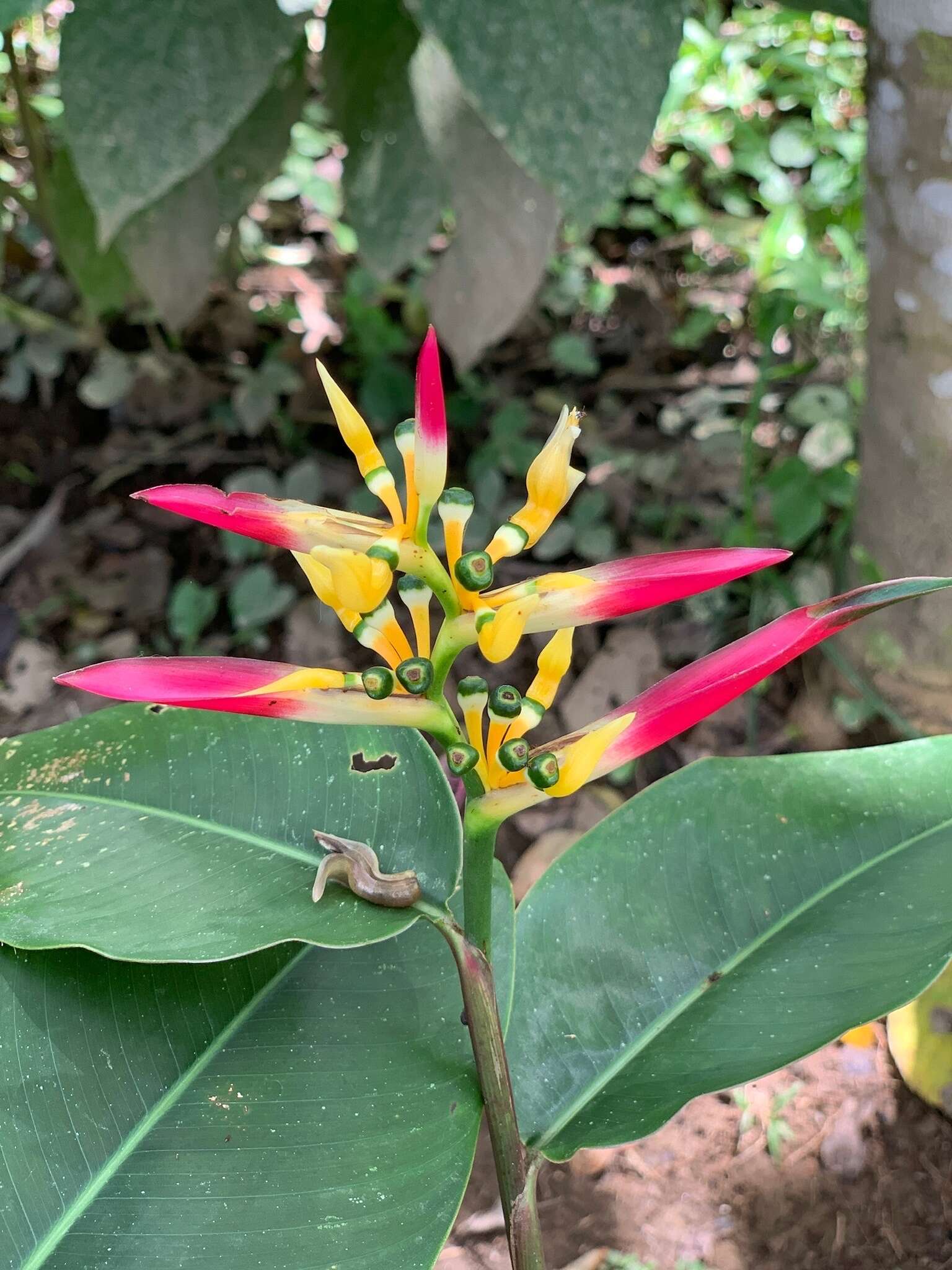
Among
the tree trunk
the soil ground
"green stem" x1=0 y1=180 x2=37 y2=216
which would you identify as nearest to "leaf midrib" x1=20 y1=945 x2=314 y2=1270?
the soil ground

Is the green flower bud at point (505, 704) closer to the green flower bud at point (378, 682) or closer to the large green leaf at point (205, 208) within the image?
the green flower bud at point (378, 682)

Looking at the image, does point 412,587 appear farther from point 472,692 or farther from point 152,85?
point 152,85

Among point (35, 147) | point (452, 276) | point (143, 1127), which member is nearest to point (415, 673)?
point (143, 1127)

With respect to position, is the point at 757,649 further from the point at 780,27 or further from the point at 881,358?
the point at 780,27

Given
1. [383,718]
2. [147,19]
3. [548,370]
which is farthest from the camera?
[548,370]

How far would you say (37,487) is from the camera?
1.99m

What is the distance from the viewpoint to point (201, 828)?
683 millimetres

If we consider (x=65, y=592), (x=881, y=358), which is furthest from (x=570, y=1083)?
(x=65, y=592)

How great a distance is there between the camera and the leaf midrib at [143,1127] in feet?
1.94

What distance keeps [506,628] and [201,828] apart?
33cm

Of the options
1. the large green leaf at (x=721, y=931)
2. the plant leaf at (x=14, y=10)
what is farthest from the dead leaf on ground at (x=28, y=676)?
the large green leaf at (x=721, y=931)

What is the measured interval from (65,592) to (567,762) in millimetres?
1612

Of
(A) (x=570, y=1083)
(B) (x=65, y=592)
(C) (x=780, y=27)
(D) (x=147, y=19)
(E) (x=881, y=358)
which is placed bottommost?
(B) (x=65, y=592)

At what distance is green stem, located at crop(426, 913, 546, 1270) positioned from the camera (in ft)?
1.76
